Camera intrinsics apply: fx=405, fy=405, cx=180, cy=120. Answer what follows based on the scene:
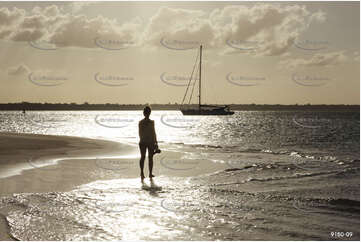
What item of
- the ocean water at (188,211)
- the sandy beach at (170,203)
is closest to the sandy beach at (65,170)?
the sandy beach at (170,203)

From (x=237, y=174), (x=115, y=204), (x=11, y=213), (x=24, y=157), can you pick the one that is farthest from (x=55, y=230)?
(x=24, y=157)

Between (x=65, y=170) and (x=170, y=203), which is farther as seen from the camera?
(x=65, y=170)

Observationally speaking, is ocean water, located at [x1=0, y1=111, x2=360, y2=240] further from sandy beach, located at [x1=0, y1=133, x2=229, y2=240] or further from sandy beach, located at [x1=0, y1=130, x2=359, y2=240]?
sandy beach, located at [x1=0, y1=133, x2=229, y2=240]

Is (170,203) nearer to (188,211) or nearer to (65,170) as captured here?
(188,211)

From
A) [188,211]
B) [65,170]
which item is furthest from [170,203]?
[65,170]

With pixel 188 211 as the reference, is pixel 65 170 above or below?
below

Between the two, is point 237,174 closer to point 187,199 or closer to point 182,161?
point 182,161

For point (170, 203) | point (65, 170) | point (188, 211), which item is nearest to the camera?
point (188, 211)

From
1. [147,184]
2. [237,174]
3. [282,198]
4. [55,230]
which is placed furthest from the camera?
[237,174]

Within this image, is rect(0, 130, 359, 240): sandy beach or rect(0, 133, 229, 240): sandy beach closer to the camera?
rect(0, 130, 359, 240): sandy beach

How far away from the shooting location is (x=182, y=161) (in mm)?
17875

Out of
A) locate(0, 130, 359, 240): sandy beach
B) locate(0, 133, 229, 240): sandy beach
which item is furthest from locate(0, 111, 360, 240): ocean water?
locate(0, 133, 229, 240): sandy beach

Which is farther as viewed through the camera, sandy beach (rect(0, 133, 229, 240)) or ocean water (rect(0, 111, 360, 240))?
sandy beach (rect(0, 133, 229, 240))

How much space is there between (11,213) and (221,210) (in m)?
4.28
